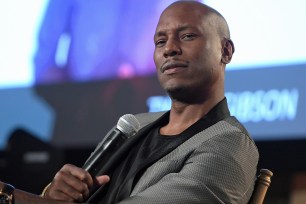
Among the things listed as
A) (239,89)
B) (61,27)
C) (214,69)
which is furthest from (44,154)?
(214,69)

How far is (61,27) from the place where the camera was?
3.93 metres

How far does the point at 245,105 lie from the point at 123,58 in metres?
0.70

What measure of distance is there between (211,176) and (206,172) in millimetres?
15

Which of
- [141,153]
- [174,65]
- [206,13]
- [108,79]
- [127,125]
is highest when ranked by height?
[206,13]

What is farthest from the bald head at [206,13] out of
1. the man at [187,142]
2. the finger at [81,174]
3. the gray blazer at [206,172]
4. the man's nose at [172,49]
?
the finger at [81,174]

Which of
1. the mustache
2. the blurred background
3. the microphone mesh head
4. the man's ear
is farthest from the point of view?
the blurred background

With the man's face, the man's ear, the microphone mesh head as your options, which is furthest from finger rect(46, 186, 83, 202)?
the man's ear

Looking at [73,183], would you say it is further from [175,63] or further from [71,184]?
[175,63]

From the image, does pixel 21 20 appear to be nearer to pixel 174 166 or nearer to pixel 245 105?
pixel 245 105

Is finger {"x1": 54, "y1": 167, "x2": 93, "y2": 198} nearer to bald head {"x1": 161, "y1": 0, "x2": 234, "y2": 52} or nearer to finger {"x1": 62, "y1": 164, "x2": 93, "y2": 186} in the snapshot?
finger {"x1": 62, "y1": 164, "x2": 93, "y2": 186}

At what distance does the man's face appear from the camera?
78.8 inches

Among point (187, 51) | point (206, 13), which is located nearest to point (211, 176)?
point (187, 51)

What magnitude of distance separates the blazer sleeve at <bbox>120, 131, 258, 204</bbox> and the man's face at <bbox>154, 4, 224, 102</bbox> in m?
0.20

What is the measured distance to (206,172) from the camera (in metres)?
1.80
